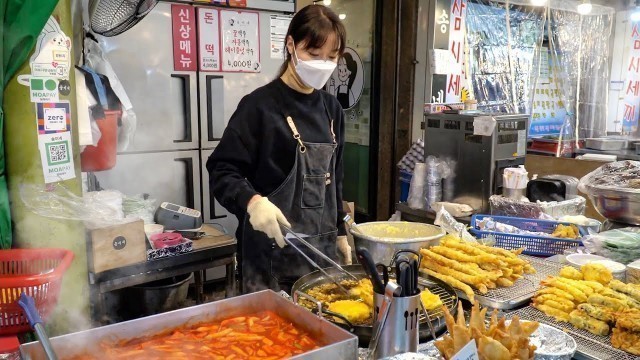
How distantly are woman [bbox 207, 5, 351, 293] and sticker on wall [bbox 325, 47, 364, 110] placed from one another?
3727 mm

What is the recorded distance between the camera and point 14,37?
2215 millimetres

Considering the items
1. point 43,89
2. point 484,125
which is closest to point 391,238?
point 43,89

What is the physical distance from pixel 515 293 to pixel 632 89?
6161 mm

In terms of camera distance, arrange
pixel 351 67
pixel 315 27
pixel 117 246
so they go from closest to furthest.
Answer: pixel 315 27 < pixel 117 246 < pixel 351 67

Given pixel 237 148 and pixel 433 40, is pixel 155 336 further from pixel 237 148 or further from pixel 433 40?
pixel 433 40

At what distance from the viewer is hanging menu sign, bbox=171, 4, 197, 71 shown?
14.3 ft

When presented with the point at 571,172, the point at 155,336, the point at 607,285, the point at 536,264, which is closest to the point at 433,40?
the point at 571,172

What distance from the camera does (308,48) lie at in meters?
2.41

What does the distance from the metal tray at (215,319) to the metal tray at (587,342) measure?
69cm

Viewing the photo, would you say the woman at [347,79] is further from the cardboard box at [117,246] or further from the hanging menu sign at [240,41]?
the cardboard box at [117,246]

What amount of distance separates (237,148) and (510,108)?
15.5 ft

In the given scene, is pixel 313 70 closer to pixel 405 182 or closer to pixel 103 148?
pixel 103 148

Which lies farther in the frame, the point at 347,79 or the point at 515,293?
the point at 347,79

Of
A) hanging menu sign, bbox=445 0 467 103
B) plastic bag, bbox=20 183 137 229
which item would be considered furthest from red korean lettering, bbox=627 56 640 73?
plastic bag, bbox=20 183 137 229
